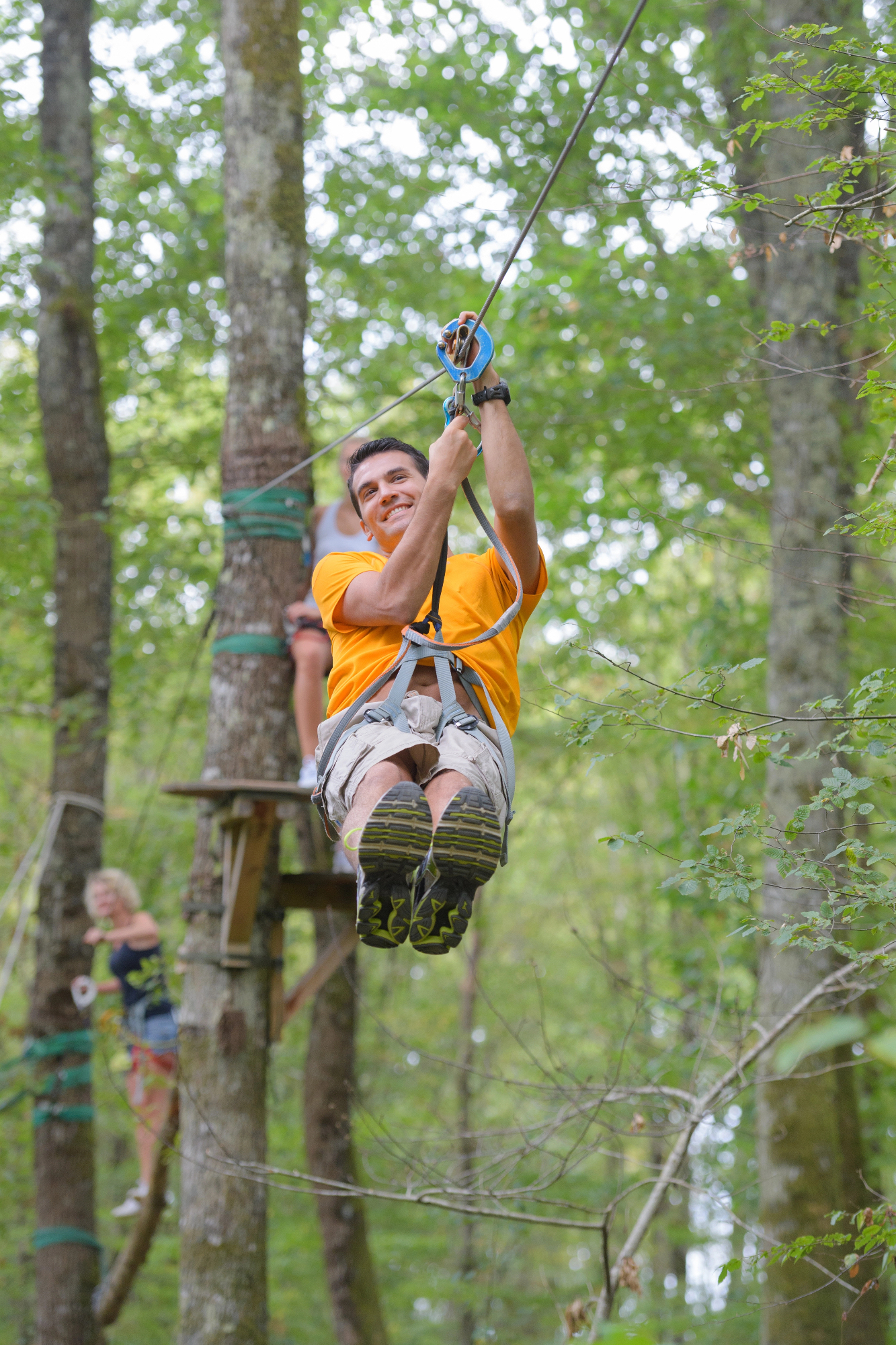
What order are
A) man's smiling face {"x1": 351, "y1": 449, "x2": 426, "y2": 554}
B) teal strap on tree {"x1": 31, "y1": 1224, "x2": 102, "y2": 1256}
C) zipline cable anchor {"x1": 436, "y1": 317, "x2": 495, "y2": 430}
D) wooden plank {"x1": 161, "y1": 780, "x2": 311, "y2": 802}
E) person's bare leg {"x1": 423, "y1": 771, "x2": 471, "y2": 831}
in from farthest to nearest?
teal strap on tree {"x1": 31, "y1": 1224, "x2": 102, "y2": 1256} → wooden plank {"x1": 161, "y1": 780, "x2": 311, "y2": 802} → man's smiling face {"x1": 351, "y1": 449, "x2": 426, "y2": 554} → zipline cable anchor {"x1": 436, "y1": 317, "x2": 495, "y2": 430} → person's bare leg {"x1": 423, "y1": 771, "x2": 471, "y2": 831}

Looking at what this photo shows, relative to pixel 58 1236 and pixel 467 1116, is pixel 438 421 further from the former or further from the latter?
pixel 467 1116

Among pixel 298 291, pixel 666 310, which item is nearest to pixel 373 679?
pixel 298 291

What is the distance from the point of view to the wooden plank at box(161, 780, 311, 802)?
424 centimetres

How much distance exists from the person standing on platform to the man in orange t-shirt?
1587 millimetres

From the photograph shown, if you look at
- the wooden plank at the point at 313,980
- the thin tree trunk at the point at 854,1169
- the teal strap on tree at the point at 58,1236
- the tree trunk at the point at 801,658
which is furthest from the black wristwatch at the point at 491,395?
the teal strap on tree at the point at 58,1236

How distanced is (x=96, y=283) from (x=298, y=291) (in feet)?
13.2

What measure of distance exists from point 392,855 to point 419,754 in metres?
0.41

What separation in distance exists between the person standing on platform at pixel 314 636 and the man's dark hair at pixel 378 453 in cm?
144

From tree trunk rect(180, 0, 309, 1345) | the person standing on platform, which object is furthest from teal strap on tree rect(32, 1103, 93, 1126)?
the person standing on platform

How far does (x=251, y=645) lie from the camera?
482 cm

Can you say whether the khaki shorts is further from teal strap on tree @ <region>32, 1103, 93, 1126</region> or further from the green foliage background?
teal strap on tree @ <region>32, 1103, 93, 1126</region>

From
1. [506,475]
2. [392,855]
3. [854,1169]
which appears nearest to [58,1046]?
[854,1169]

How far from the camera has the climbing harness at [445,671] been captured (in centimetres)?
283

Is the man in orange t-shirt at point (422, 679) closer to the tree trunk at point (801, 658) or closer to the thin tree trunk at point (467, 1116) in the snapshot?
the tree trunk at point (801, 658)
